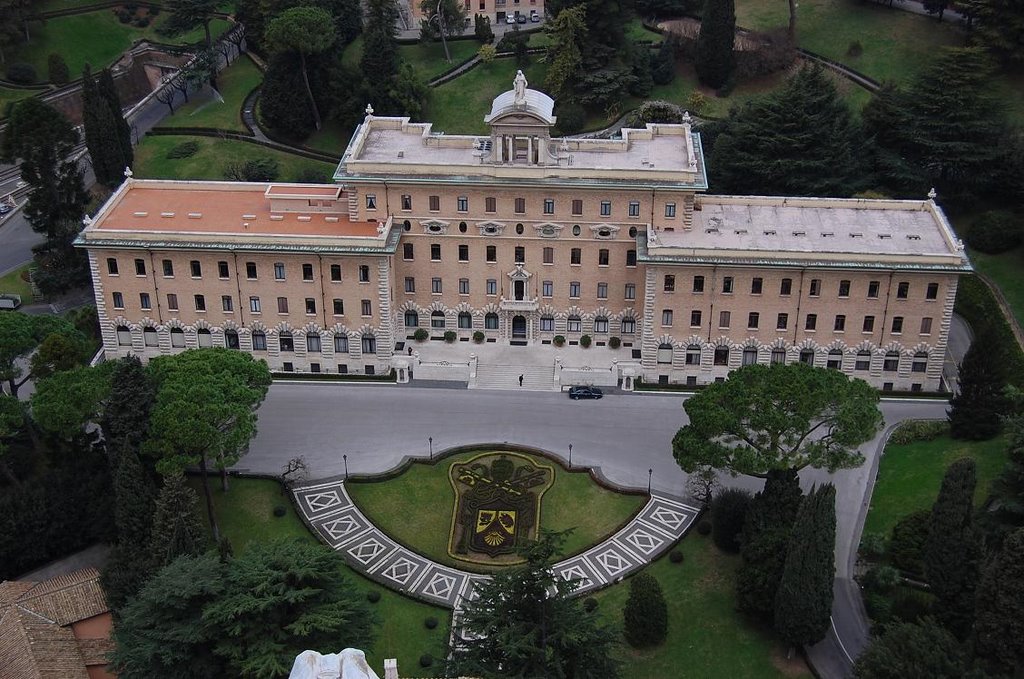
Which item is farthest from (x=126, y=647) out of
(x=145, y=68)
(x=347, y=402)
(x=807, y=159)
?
(x=145, y=68)

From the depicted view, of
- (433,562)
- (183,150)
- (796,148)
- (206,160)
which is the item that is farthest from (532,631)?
(183,150)

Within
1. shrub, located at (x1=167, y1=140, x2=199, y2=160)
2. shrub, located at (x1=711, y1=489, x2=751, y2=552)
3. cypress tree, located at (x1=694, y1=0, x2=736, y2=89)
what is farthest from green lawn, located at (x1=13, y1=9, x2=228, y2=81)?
shrub, located at (x1=711, y1=489, x2=751, y2=552)

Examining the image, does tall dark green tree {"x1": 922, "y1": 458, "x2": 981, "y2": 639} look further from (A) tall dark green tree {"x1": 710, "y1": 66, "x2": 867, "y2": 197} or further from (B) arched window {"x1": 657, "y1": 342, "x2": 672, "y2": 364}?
(A) tall dark green tree {"x1": 710, "y1": 66, "x2": 867, "y2": 197}

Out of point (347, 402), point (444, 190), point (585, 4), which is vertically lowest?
point (347, 402)

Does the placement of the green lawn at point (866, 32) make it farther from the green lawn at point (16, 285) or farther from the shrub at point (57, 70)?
the green lawn at point (16, 285)

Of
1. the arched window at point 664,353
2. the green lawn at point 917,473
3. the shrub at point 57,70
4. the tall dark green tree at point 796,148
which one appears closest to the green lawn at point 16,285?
the shrub at point 57,70

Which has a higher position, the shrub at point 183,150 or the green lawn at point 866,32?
the green lawn at point 866,32

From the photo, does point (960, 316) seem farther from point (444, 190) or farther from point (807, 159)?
point (444, 190)
